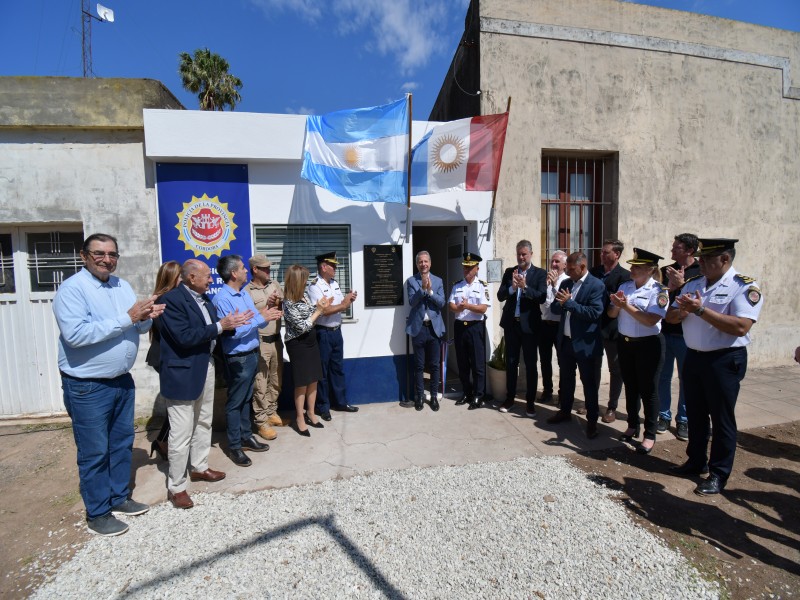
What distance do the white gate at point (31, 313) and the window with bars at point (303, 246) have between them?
8.00 feet

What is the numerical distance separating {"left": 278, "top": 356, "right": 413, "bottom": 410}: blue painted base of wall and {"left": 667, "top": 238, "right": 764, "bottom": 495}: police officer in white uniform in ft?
11.1

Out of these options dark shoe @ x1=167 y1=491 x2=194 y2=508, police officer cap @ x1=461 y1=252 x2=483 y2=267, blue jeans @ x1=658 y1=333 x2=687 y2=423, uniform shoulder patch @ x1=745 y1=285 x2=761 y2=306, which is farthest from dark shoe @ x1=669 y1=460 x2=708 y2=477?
dark shoe @ x1=167 y1=491 x2=194 y2=508

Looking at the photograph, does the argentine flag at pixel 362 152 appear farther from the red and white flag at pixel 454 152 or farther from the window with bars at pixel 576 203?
the window with bars at pixel 576 203

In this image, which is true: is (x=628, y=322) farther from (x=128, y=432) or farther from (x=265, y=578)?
(x=128, y=432)

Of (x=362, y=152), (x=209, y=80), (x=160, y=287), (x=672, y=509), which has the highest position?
(x=209, y=80)

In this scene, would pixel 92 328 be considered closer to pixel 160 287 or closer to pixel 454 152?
pixel 160 287

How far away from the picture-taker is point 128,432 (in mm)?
3346

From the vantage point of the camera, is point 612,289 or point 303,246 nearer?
point 612,289

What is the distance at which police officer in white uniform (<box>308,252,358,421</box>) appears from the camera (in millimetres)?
5066

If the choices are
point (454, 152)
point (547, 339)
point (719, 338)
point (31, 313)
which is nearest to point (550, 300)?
point (547, 339)

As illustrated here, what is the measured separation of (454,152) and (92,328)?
4.42 meters

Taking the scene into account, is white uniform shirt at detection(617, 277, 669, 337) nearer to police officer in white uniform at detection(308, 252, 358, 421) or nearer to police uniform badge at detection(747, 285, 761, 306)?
police uniform badge at detection(747, 285, 761, 306)

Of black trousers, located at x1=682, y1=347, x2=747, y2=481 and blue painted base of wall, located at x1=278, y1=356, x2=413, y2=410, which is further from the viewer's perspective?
blue painted base of wall, located at x1=278, y1=356, x2=413, y2=410

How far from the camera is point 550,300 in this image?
5086mm
